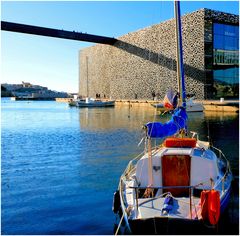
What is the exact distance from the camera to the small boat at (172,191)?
991cm

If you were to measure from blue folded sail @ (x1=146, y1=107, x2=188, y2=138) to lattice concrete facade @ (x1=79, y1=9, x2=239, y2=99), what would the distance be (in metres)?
49.4

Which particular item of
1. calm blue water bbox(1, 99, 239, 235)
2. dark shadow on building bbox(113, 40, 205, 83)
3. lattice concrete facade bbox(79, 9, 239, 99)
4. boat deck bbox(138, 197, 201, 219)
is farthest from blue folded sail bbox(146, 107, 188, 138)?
lattice concrete facade bbox(79, 9, 239, 99)

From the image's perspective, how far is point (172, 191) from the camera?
12188 mm

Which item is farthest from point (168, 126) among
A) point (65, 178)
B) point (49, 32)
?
point (49, 32)

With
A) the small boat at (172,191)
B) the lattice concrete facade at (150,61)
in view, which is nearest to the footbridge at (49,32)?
the lattice concrete facade at (150,61)

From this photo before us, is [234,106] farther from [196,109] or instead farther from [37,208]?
[37,208]

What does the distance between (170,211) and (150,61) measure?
216ft

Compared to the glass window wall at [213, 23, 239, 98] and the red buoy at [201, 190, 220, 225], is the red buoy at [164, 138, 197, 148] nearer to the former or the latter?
the red buoy at [201, 190, 220, 225]

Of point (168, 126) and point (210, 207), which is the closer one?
point (210, 207)

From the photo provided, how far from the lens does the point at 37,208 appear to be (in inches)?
524

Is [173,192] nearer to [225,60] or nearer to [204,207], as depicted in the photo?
[204,207]

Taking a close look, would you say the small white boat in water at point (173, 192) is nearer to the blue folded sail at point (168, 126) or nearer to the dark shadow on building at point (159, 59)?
the blue folded sail at point (168, 126)

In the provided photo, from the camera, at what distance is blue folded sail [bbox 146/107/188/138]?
41.9 feet

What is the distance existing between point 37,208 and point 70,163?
8.03 metres
